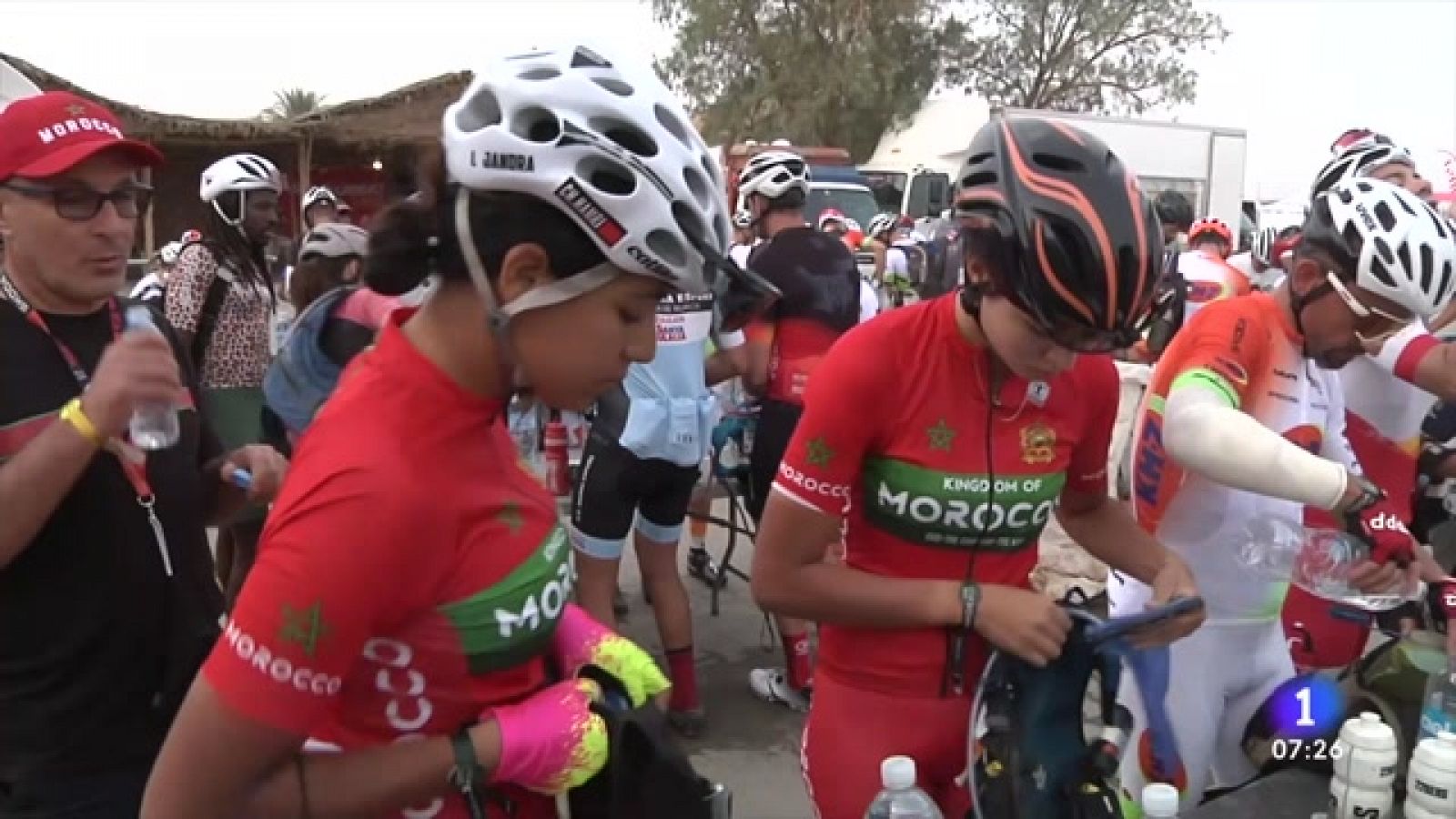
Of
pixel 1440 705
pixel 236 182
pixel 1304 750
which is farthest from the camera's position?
pixel 236 182

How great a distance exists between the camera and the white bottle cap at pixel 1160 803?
198 centimetres

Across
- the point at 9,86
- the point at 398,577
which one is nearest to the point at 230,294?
the point at 9,86

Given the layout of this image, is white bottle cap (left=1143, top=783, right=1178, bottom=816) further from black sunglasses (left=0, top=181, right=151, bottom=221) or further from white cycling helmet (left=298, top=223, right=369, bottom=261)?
white cycling helmet (left=298, top=223, right=369, bottom=261)

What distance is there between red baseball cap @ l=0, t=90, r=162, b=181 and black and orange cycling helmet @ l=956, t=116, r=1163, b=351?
5.61 ft

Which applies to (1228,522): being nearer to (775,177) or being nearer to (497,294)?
(497,294)

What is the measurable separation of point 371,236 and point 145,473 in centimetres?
106

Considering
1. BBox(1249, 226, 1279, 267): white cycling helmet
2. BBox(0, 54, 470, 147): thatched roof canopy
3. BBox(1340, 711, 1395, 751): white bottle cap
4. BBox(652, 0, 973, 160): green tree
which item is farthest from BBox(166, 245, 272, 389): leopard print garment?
BBox(652, 0, 973, 160): green tree

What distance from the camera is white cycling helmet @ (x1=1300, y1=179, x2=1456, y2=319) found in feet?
8.48

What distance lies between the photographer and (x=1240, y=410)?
9.03ft

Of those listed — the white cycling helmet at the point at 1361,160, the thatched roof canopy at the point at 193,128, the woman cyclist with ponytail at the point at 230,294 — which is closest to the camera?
the white cycling helmet at the point at 1361,160

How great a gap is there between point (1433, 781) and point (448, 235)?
1.97m

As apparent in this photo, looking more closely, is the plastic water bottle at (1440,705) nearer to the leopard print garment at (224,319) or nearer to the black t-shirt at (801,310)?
the black t-shirt at (801,310)

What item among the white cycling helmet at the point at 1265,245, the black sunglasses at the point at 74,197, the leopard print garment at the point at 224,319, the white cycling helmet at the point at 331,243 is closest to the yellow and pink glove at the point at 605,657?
the black sunglasses at the point at 74,197

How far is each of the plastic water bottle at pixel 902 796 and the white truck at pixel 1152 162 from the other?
22.2 m
